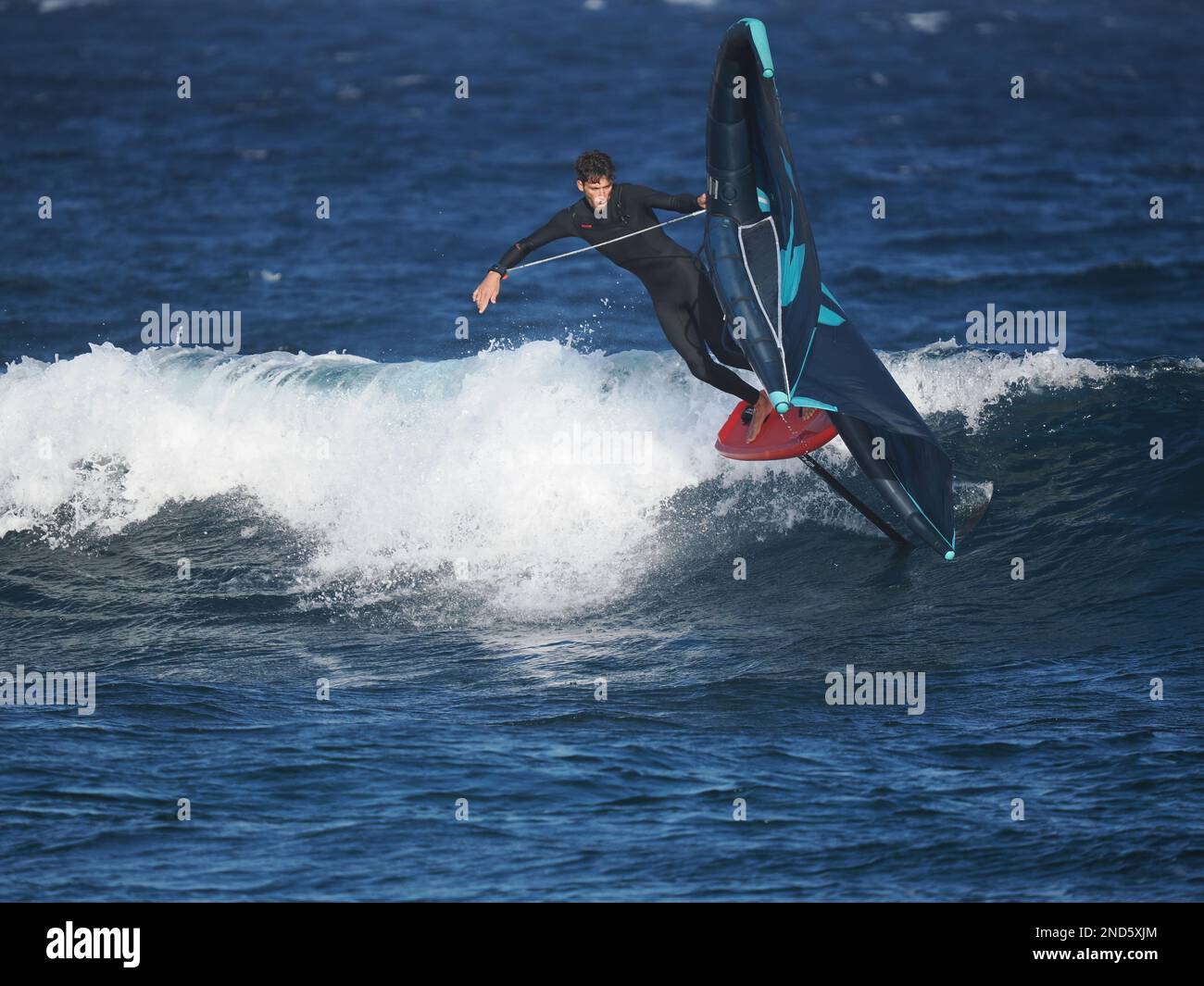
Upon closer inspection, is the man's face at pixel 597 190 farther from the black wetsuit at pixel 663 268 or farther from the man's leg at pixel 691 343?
the man's leg at pixel 691 343

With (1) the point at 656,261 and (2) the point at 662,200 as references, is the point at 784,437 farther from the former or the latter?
(2) the point at 662,200

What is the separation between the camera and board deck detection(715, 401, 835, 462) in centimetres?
1010

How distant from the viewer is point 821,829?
731 centimetres

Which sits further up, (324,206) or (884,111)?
(884,111)

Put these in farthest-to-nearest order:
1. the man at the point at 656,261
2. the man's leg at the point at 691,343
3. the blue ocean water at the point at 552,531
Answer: the man's leg at the point at 691,343 → the man at the point at 656,261 → the blue ocean water at the point at 552,531

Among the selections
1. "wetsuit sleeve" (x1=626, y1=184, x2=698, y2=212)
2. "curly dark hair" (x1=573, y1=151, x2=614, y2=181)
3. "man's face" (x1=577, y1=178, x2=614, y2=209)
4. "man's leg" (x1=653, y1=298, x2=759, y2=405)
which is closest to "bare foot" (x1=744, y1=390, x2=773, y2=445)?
"man's leg" (x1=653, y1=298, x2=759, y2=405)

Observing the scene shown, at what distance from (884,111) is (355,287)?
33.0ft

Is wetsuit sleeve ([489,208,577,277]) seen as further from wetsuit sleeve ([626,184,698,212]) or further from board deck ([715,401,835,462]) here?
board deck ([715,401,835,462])

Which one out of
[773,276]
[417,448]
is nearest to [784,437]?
[773,276]

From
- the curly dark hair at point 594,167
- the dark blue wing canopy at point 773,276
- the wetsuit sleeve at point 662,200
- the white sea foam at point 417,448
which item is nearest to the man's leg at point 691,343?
the dark blue wing canopy at point 773,276

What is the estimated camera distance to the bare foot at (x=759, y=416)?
33.8ft

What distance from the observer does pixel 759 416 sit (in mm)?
10305

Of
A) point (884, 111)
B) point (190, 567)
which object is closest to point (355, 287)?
point (190, 567)
